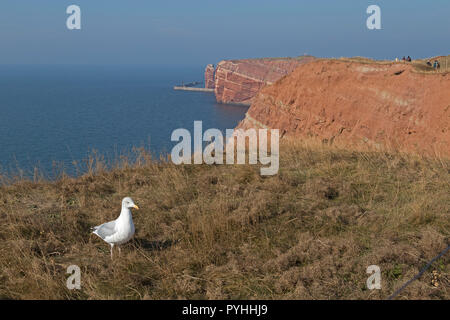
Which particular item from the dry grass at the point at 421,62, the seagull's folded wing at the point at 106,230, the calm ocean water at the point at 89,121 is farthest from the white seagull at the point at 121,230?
the calm ocean water at the point at 89,121

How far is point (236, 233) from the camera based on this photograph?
544 centimetres

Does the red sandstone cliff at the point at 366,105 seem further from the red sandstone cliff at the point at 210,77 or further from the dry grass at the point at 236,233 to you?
the red sandstone cliff at the point at 210,77

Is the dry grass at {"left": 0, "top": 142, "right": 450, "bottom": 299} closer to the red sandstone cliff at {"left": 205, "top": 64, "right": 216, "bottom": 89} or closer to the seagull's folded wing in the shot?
the seagull's folded wing

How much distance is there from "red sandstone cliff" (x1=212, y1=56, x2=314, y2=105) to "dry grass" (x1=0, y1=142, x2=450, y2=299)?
8978cm

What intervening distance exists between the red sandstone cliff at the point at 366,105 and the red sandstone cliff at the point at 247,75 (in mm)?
66472

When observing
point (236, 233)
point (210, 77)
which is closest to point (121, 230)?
point (236, 233)

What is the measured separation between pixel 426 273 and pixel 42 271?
173 inches

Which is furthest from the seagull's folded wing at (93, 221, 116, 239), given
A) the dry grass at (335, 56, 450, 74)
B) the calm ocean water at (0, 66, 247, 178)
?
the calm ocean water at (0, 66, 247, 178)

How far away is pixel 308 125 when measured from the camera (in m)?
28.6

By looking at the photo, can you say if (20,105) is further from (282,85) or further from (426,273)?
(426,273)

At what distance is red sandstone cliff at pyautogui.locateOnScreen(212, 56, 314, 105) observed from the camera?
99.4 m

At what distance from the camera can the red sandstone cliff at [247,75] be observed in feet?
326

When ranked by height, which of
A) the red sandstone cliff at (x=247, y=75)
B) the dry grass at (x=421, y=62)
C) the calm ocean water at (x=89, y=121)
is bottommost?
the calm ocean water at (x=89, y=121)

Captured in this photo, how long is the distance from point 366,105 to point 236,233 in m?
21.0
